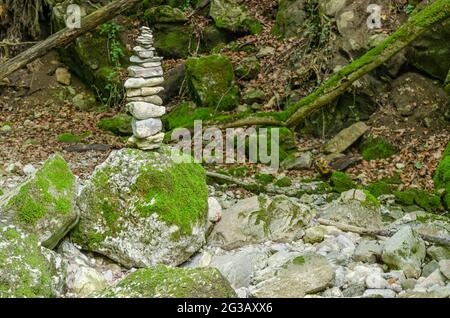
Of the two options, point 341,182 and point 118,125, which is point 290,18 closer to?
point 118,125

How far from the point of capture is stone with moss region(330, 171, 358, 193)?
7.44m

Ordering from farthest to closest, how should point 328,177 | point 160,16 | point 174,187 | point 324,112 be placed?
point 160,16
point 324,112
point 328,177
point 174,187

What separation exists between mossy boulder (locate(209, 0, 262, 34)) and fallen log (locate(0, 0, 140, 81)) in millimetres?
2209

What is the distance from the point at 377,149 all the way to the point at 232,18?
5.40 metres

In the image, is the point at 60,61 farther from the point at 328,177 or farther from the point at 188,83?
the point at 328,177

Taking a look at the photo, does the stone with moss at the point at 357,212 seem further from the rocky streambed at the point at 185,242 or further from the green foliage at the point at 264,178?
the green foliage at the point at 264,178

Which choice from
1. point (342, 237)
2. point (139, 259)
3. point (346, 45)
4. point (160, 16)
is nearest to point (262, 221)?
point (342, 237)

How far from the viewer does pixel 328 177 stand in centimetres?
787

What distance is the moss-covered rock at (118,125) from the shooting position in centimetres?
1002

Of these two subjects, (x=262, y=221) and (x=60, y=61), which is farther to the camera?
(x=60, y=61)

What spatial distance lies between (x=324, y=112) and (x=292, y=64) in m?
1.64

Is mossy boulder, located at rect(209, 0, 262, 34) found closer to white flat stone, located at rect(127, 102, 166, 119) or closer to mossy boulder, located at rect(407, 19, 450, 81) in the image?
mossy boulder, located at rect(407, 19, 450, 81)

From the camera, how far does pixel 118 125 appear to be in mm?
10117

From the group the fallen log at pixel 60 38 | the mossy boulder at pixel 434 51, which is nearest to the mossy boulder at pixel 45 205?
the fallen log at pixel 60 38
